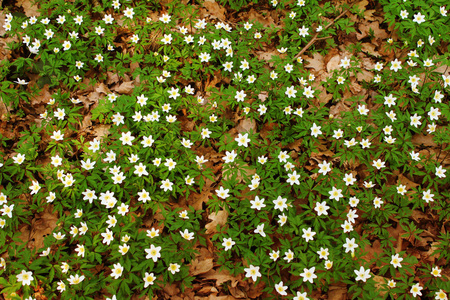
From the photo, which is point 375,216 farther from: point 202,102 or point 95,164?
point 95,164

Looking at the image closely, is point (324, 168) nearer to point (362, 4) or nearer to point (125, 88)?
point (125, 88)

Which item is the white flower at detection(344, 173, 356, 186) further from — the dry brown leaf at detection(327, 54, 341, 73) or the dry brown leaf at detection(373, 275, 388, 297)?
the dry brown leaf at detection(327, 54, 341, 73)

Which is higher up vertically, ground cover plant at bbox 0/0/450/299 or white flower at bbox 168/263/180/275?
ground cover plant at bbox 0/0/450/299

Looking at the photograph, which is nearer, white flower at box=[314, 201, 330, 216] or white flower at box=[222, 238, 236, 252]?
white flower at box=[222, 238, 236, 252]

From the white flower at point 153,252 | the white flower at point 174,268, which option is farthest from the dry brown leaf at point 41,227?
the white flower at point 174,268

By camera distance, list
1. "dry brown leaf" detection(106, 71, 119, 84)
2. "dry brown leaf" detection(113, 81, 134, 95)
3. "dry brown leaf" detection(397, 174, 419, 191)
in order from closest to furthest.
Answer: "dry brown leaf" detection(397, 174, 419, 191) → "dry brown leaf" detection(113, 81, 134, 95) → "dry brown leaf" detection(106, 71, 119, 84)

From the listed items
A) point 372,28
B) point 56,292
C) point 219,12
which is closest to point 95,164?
point 56,292

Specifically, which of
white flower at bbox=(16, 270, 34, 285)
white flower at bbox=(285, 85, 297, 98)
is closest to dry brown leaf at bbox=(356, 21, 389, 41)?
white flower at bbox=(285, 85, 297, 98)

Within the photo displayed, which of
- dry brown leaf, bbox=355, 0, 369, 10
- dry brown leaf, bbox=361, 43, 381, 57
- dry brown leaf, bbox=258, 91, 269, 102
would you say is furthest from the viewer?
dry brown leaf, bbox=355, 0, 369, 10
